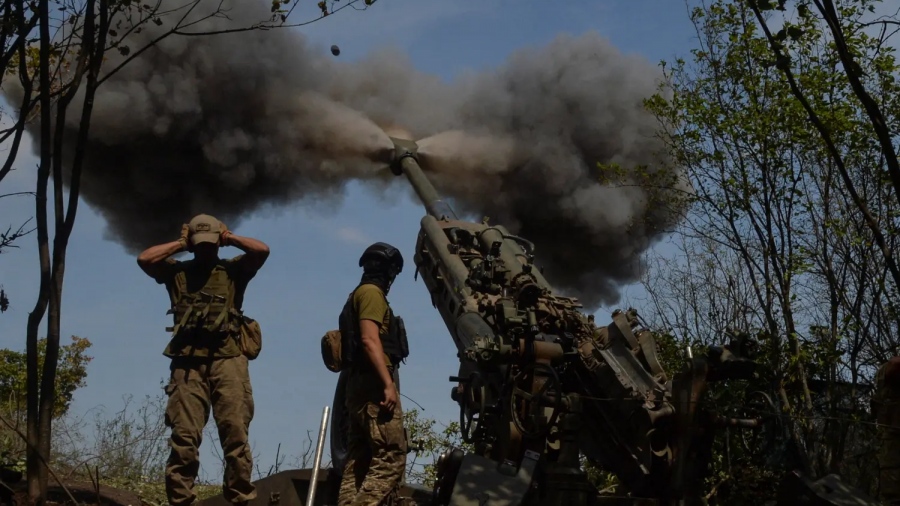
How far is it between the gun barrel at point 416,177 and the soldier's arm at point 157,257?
4006 millimetres

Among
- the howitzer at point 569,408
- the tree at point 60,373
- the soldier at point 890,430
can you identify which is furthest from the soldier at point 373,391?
the tree at point 60,373

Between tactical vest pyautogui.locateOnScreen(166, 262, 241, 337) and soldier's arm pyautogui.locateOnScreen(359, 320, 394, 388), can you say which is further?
tactical vest pyautogui.locateOnScreen(166, 262, 241, 337)

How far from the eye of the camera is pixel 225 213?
1306 cm

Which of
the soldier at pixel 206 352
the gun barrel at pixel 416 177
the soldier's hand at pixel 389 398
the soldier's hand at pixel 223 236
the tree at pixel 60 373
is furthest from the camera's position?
the tree at pixel 60 373

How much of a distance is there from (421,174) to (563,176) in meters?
2.64

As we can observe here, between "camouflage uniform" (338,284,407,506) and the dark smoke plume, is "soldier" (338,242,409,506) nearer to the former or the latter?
"camouflage uniform" (338,284,407,506)

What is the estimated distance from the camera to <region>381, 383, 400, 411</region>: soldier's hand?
699cm

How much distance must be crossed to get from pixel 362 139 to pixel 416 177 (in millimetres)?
1402

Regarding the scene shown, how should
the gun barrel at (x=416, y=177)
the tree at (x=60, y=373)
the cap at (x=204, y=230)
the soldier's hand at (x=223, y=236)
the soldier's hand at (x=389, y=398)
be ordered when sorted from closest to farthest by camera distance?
the soldier's hand at (x=389, y=398) < the cap at (x=204, y=230) < the soldier's hand at (x=223, y=236) < the gun barrel at (x=416, y=177) < the tree at (x=60, y=373)

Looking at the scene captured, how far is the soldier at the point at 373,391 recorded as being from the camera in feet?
23.0

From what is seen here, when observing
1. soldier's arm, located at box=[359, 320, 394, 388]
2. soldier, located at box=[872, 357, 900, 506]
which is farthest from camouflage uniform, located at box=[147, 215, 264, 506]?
soldier, located at box=[872, 357, 900, 506]

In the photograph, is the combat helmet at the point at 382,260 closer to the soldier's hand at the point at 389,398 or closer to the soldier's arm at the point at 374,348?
the soldier's arm at the point at 374,348

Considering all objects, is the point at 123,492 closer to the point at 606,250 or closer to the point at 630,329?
the point at 630,329

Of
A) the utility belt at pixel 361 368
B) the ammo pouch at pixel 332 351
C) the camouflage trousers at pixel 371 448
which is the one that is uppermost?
the ammo pouch at pixel 332 351
